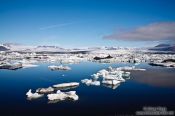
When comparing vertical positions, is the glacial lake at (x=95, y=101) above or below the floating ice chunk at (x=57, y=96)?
below

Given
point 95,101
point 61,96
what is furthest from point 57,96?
point 95,101

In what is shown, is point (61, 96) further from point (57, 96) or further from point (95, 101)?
point (95, 101)

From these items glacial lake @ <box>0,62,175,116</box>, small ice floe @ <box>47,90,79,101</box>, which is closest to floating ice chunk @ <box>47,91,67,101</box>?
small ice floe @ <box>47,90,79,101</box>

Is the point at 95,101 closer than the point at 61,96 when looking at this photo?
Yes

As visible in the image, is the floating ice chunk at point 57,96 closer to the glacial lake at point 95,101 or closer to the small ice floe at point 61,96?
the small ice floe at point 61,96

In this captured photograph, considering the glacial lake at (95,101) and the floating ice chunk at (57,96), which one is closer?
the glacial lake at (95,101)

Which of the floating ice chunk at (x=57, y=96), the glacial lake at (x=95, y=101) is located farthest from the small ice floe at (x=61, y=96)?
the glacial lake at (x=95, y=101)

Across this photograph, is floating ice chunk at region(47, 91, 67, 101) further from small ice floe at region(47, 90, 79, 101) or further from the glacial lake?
the glacial lake

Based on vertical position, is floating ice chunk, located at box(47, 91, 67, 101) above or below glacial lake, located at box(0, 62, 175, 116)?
above

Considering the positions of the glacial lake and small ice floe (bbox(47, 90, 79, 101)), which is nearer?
Result: the glacial lake

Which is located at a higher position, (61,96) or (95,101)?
(61,96)

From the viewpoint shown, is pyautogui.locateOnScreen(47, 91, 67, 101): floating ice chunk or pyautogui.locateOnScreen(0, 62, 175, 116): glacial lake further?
pyautogui.locateOnScreen(47, 91, 67, 101): floating ice chunk

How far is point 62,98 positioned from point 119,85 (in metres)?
4.53

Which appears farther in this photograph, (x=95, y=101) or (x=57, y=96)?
(x=57, y=96)
